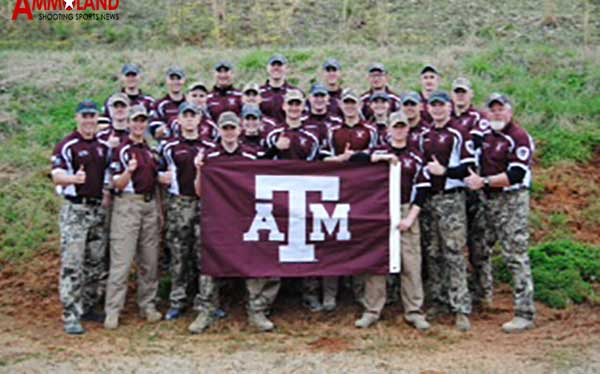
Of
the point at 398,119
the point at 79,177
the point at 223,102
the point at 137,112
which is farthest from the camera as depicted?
the point at 223,102

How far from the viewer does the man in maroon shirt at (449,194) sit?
8.09 metres

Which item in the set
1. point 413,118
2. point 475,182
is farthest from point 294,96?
point 475,182

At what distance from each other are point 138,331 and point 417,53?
1090cm

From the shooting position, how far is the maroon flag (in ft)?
27.0

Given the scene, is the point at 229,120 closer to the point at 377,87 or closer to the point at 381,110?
the point at 381,110

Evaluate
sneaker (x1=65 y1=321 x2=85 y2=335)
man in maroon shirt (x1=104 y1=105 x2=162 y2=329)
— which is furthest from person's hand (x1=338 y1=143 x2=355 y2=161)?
sneaker (x1=65 y1=321 x2=85 y2=335)

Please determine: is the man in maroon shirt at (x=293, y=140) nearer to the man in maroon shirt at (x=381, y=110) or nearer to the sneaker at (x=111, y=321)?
the man in maroon shirt at (x=381, y=110)

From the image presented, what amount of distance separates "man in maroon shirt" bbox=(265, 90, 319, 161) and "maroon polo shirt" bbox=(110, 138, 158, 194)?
50.9 inches

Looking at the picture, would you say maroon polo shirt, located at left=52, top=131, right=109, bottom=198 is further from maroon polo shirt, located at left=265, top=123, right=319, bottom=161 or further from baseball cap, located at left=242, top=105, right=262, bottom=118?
maroon polo shirt, located at left=265, top=123, right=319, bottom=161

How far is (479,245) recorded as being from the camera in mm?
8742

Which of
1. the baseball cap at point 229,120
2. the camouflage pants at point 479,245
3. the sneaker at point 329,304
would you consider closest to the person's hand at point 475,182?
the camouflage pants at point 479,245

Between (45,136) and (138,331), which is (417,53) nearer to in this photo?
(45,136)

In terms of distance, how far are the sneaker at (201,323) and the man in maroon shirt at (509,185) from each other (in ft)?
10.1

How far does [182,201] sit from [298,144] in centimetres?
141
